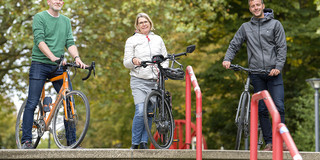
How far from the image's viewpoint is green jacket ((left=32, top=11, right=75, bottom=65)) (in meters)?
5.96

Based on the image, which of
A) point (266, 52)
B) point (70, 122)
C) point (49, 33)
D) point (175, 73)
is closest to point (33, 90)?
point (70, 122)

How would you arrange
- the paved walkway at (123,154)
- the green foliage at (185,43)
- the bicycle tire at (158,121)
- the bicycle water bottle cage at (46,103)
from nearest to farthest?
the paved walkway at (123,154) < the bicycle tire at (158,121) < the bicycle water bottle cage at (46,103) < the green foliage at (185,43)

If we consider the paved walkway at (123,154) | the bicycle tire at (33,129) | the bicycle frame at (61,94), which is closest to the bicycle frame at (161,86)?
the paved walkway at (123,154)

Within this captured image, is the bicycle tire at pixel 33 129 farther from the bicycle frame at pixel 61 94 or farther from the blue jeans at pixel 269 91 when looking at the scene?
the blue jeans at pixel 269 91

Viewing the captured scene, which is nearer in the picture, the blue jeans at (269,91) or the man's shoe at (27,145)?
the man's shoe at (27,145)

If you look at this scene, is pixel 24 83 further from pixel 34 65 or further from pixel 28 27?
pixel 34 65

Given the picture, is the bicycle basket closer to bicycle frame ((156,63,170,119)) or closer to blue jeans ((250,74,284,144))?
bicycle frame ((156,63,170,119))

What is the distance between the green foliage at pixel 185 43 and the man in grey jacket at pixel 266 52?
27.9 ft

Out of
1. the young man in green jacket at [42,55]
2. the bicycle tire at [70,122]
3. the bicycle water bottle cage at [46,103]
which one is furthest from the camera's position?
the bicycle water bottle cage at [46,103]

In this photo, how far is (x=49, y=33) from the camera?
19.9 ft

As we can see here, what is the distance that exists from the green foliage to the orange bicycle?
8.07m

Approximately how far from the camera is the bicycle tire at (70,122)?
5.85 meters

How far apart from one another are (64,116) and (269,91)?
2.38 meters

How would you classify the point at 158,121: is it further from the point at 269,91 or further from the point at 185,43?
the point at 185,43
